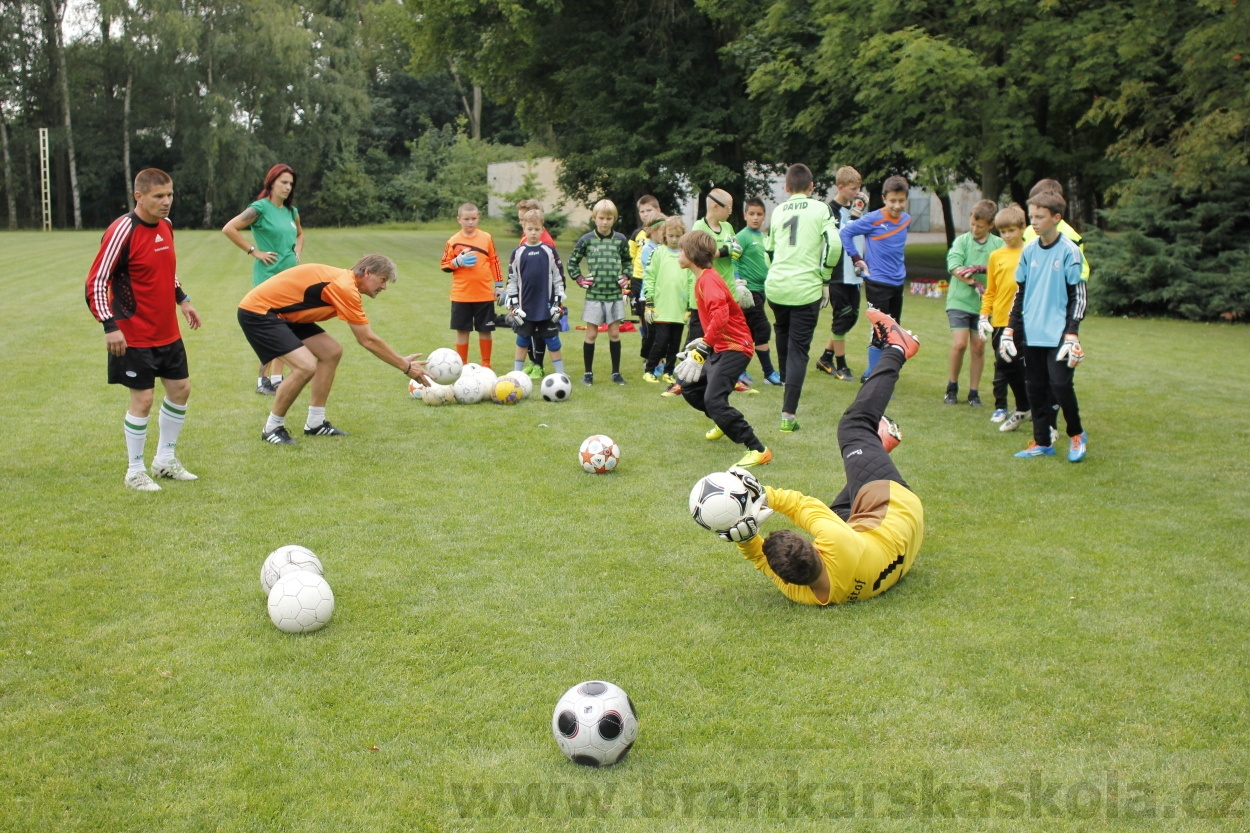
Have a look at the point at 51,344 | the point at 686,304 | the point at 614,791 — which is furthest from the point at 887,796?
the point at 51,344

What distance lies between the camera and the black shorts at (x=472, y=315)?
1055 cm

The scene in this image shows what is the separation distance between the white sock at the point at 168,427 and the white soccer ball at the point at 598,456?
2861 mm

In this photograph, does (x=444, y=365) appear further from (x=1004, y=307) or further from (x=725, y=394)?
(x=1004, y=307)

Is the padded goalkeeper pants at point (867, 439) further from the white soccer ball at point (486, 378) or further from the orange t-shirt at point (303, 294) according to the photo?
the white soccer ball at point (486, 378)

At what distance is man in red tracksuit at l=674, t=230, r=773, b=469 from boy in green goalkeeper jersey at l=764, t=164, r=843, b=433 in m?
0.98

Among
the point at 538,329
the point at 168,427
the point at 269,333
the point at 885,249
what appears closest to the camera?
the point at 168,427

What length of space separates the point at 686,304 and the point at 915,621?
623cm

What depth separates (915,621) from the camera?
15.7 feet

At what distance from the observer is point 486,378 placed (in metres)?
9.84

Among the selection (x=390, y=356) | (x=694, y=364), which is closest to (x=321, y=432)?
(x=390, y=356)

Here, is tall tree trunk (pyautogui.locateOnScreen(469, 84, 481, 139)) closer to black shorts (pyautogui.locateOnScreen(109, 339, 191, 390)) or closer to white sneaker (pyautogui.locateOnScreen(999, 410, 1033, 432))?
white sneaker (pyautogui.locateOnScreen(999, 410, 1033, 432))

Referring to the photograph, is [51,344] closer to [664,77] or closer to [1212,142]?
[1212,142]

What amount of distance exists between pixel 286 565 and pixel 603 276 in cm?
640

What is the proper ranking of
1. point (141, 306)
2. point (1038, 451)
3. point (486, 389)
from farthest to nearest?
point (486, 389), point (1038, 451), point (141, 306)
